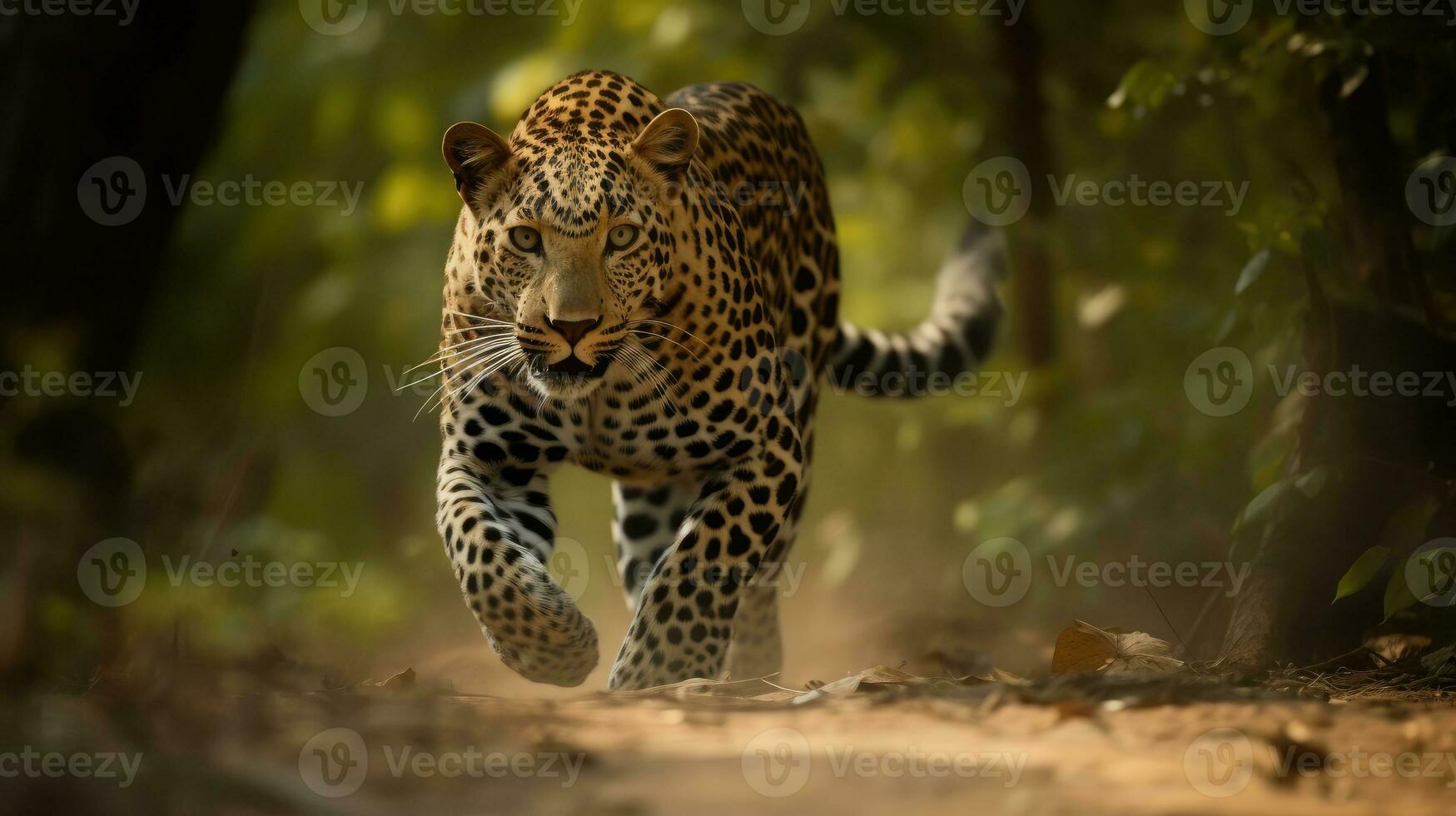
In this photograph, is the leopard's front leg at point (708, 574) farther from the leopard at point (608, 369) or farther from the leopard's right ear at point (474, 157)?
the leopard's right ear at point (474, 157)

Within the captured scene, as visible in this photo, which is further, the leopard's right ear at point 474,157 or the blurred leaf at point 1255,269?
the blurred leaf at point 1255,269

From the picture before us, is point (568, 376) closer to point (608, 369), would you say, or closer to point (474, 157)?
point (608, 369)

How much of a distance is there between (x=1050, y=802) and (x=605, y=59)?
7820 millimetres

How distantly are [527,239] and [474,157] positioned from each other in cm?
39

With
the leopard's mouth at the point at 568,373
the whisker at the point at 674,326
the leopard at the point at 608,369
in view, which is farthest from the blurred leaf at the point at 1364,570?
the leopard's mouth at the point at 568,373

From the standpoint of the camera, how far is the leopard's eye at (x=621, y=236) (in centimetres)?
511

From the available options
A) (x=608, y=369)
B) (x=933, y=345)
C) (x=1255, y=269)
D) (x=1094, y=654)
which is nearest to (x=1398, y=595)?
(x=1094, y=654)

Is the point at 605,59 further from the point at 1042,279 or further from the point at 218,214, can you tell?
the point at 1042,279

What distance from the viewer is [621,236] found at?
512 cm

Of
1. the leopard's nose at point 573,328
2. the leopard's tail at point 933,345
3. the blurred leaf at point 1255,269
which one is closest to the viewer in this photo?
the leopard's nose at point 573,328

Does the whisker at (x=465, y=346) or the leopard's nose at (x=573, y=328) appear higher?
the whisker at (x=465, y=346)

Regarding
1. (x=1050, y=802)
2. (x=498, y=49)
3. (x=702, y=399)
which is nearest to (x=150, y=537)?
(x=702, y=399)

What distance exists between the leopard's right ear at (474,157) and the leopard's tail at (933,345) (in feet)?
8.10

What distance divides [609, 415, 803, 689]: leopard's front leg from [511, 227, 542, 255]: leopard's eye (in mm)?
1156
